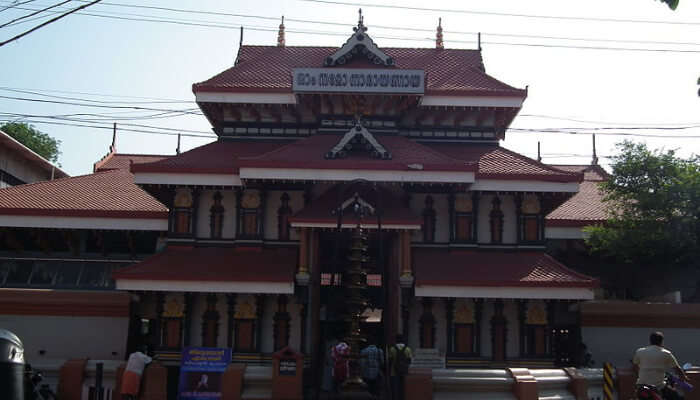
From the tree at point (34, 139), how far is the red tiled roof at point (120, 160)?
3479 cm

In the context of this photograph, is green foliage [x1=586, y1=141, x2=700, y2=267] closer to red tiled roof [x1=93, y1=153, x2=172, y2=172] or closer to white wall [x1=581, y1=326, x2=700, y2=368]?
white wall [x1=581, y1=326, x2=700, y2=368]

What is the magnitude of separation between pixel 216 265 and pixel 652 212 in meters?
13.6

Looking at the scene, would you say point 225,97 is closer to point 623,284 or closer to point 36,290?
point 36,290

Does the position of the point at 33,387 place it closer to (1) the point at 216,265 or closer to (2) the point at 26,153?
(1) the point at 216,265

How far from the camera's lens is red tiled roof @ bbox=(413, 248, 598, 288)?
21.6m

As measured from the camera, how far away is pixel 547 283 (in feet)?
→ 70.7

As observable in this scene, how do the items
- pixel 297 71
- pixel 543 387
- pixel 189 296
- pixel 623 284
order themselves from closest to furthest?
1. pixel 543 387
2. pixel 189 296
3. pixel 297 71
4. pixel 623 284

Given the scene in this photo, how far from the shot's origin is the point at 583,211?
30047 mm

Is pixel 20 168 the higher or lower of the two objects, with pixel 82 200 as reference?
higher

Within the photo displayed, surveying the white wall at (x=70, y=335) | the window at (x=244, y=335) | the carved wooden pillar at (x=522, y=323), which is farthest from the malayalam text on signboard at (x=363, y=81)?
the white wall at (x=70, y=335)

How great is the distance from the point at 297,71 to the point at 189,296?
7.57 metres

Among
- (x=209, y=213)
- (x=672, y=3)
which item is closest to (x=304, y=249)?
(x=209, y=213)

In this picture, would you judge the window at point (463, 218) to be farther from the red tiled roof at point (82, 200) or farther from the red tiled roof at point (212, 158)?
the red tiled roof at point (82, 200)

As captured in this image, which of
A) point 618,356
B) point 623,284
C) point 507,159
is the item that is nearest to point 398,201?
point 507,159
